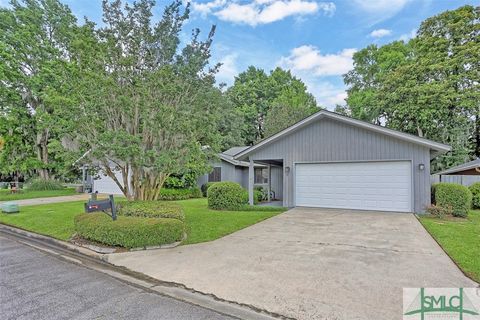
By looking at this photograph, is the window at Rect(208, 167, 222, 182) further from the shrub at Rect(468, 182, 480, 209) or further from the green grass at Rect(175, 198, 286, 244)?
the shrub at Rect(468, 182, 480, 209)

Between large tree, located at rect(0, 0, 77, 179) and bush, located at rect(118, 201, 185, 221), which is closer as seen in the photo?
bush, located at rect(118, 201, 185, 221)

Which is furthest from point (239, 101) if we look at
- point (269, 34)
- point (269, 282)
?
point (269, 282)

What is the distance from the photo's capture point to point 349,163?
39.2 feet

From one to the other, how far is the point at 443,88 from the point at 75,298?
24.3 meters

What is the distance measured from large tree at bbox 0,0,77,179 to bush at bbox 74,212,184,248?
18.4m

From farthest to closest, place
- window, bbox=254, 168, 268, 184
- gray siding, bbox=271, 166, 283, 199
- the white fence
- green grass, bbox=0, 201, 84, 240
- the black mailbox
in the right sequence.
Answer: window, bbox=254, 168, 268, 184
gray siding, bbox=271, 166, 283, 199
the white fence
green grass, bbox=0, 201, 84, 240
the black mailbox

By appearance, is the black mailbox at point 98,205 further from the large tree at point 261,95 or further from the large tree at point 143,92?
the large tree at point 261,95

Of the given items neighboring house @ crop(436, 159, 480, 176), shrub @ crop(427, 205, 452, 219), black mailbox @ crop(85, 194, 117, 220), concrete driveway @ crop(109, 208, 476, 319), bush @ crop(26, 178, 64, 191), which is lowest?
concrete driveway @ crop(109, 208, 476, 319)

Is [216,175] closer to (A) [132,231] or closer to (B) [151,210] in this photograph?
(B) [151,210]

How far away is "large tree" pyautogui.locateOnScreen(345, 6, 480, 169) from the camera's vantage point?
65.2ft

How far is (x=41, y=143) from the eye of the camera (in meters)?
23.5

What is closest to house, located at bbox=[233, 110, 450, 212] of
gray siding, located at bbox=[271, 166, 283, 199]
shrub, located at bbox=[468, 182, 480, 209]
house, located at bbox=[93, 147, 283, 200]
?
shrub, located at bbox=[468, 182, 480, 209]

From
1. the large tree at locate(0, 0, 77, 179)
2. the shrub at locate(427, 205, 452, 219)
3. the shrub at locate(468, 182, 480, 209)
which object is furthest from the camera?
the large tree at locate(0, 0, 77, 179)

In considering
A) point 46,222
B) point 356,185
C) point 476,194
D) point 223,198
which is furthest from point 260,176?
point 46,222
